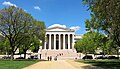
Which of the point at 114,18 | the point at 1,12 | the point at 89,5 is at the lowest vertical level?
the point at 114,18

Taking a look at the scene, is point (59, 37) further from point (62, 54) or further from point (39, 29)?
point (39, 29)

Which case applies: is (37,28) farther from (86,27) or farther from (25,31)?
(86,27)

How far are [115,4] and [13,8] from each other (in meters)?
41.7

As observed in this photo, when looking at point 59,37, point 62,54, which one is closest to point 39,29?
point 62,54

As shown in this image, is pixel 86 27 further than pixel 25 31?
No

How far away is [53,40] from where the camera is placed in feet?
450

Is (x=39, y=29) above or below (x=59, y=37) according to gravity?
below

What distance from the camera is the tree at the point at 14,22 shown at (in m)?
58.3

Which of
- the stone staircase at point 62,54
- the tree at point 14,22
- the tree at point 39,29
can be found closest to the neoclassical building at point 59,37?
the stone staircase at point 62,54

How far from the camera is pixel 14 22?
58.8 metres

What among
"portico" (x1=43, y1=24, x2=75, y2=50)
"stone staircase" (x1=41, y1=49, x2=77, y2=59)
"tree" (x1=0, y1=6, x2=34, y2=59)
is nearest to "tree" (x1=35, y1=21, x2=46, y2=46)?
"tree" (x1=0, y1=6, x2=34, y2=59)

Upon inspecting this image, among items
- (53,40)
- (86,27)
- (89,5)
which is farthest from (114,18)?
(53,40)

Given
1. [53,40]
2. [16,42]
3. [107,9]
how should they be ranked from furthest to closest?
[53,40] → [16,42] → [107,9]

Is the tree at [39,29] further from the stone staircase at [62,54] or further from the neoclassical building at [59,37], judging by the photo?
the neoclassical building at [59,37]
